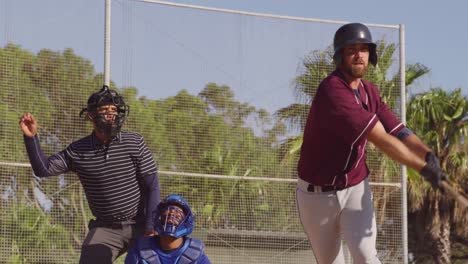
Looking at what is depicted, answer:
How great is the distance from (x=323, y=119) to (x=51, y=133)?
243 inches

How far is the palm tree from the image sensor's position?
86.7 feet

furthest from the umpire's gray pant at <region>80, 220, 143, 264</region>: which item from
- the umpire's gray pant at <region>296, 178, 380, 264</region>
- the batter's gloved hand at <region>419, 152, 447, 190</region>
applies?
the batter's gloved hand at <region>419, 152, 447, 190</region>

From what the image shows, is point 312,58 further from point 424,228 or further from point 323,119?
point 424,228

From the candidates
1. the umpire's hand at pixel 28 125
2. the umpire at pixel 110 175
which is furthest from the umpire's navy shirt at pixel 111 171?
the umpire's hand at pixel 28 125

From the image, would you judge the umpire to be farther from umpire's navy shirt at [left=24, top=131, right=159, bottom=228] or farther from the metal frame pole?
the metal frame pole

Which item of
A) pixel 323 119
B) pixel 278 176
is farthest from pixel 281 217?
pixel 323 119

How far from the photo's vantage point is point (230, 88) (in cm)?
1187

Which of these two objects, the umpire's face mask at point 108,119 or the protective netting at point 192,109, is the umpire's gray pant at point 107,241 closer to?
the umpire's face mask at point 108,119

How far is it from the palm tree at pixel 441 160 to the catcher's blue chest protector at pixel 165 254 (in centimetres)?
2014

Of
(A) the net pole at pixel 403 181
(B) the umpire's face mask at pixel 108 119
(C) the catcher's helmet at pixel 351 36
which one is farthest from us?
(A) the net pole at pixel 403 181

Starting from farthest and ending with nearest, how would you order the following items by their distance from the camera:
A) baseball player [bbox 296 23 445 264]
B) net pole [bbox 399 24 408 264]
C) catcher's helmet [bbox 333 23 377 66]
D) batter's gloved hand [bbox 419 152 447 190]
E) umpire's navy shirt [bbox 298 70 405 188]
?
net pole [bbox 399 24 408 264] → catcher's helmet [bbox 333 23 377 66] → baseball player [bbox 296 23 445 264] → umpire's navy shirt [bbox 298 70 405 188] → batter's gloved hand [bbox 419 152 447 190]

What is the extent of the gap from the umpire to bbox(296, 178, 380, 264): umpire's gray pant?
1190mm

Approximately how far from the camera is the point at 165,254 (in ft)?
20.2

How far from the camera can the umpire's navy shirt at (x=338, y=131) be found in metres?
5.33
